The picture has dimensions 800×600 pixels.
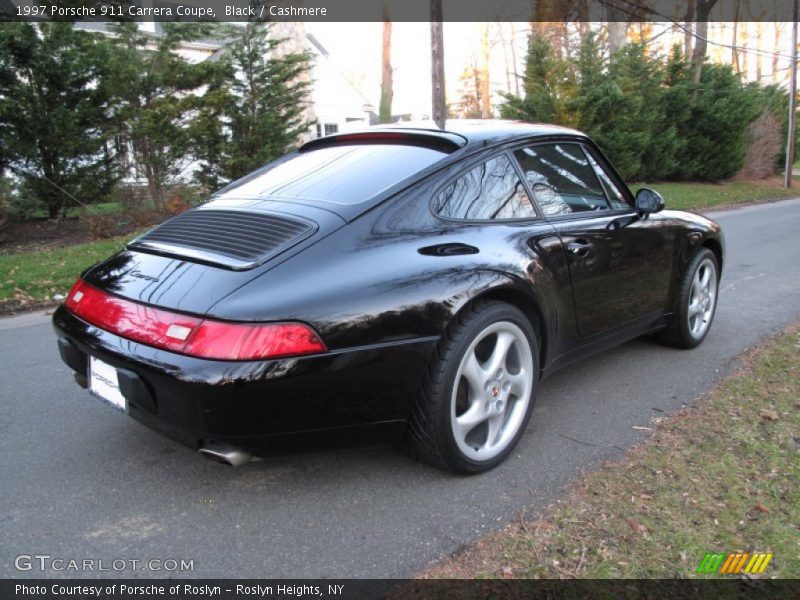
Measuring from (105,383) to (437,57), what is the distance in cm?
1173

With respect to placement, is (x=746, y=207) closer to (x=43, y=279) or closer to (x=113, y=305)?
(x=43, y=279)

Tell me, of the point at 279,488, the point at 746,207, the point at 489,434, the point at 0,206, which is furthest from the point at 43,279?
the point at 746,207

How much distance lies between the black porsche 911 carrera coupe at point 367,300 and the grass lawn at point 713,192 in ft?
46.3

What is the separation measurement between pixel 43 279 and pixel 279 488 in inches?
223

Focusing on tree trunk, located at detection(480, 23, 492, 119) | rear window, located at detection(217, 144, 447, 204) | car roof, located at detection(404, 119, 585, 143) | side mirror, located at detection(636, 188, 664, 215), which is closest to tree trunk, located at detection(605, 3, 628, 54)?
side mirror, located at detection(636, 188, 664, 215)

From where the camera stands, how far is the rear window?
8.98ft

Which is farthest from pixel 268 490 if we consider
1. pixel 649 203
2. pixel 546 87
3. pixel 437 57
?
pixel 546 87

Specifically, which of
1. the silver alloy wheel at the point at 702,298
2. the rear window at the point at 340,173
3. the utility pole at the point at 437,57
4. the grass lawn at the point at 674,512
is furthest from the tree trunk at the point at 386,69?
the grass lawn at the point at 674,512

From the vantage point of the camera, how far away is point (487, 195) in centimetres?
295

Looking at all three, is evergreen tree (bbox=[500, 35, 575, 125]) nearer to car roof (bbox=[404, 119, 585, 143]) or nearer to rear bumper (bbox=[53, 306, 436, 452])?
car roof (bbox=[404, 119, 585, 143])

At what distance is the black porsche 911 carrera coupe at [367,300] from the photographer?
7.13 feet

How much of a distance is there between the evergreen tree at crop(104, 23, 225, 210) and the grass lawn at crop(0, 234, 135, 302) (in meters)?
2.14

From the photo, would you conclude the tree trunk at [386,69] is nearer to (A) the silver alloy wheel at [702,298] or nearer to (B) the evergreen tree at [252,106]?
(B) the evergreen tree at [252,106]

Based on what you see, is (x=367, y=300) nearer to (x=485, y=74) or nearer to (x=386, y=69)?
(x=386, y=69)
